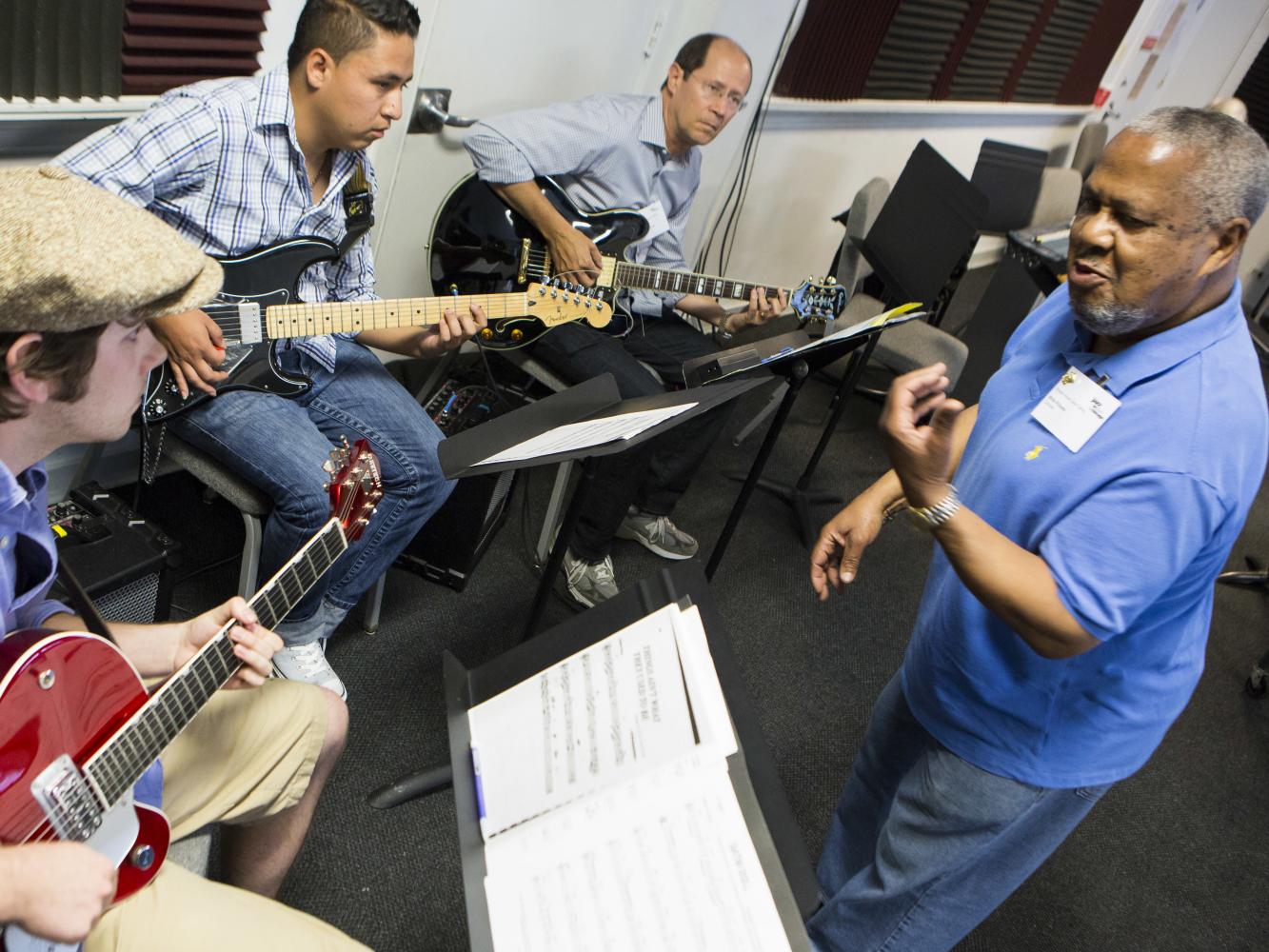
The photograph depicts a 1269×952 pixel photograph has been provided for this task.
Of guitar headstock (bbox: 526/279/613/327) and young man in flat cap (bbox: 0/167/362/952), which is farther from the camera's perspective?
guitar headstock (bbox: 526/279/613/327)

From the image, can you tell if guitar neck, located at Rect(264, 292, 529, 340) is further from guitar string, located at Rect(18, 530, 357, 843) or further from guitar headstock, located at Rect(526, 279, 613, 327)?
guitar string, located at Rect(18, 530, 357, 843)

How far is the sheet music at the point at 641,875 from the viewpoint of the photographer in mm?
993

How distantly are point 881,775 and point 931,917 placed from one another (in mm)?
294

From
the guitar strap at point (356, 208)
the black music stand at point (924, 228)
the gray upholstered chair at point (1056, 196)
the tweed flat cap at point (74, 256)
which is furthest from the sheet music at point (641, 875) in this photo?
the gray upholstered chair at point (1056, 196)

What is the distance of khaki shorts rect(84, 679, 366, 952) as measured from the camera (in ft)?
4.13

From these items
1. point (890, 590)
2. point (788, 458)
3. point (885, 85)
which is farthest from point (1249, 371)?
point (885, 85)

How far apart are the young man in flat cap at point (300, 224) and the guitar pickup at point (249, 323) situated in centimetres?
7

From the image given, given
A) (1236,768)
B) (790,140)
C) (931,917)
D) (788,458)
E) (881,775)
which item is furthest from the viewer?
(790,140)

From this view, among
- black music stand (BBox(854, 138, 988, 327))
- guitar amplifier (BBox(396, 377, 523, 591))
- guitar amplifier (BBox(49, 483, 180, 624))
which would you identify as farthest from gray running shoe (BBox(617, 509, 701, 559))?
guitar amplifier (BBox(49, 483, 180, 624))

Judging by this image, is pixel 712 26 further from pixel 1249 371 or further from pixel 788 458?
pixel 1249 371

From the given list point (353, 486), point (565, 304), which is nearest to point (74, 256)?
point (353, 486)

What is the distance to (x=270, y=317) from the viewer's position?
214cm

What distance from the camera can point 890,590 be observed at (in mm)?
3500

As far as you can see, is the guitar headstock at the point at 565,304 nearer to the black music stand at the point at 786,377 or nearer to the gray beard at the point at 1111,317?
the black music stand at the point at 786,377
